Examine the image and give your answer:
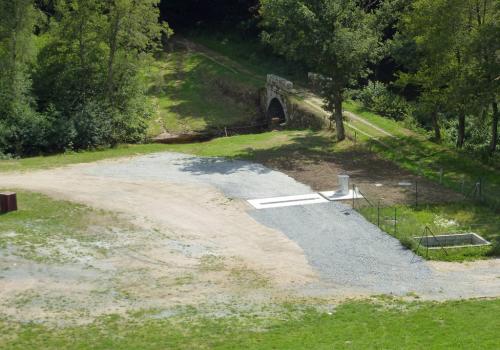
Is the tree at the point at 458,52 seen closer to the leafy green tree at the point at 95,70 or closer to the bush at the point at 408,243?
the bush at the point at 408,243

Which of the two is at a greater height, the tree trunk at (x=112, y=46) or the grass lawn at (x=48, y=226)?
the tree trunk at (x=112, y=46)

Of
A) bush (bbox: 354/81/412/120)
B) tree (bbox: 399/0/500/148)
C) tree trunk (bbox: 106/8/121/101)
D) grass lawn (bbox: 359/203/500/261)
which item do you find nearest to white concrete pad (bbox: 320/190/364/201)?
grass lawn (bbox: 359/203/500/261)

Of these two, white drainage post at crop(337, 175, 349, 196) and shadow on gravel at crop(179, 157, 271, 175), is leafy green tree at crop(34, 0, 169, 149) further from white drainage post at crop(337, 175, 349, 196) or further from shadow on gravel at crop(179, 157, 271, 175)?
white drainage post at crop(337, 175, 349, 196)

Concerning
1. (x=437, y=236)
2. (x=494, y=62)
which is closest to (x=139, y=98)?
(x=494, y=62)

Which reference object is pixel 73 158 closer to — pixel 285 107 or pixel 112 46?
pixel 112 46

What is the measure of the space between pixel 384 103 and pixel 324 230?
28979 mm

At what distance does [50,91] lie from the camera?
59375 mm

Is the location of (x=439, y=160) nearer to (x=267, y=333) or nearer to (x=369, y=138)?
(x=369, y=138)

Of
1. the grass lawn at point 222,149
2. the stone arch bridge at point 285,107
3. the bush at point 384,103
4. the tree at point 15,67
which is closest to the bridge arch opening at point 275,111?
the stone arch bridge at point 285,107

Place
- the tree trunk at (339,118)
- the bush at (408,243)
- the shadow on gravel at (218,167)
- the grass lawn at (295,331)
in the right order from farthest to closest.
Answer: the tree trunk at (339,118) < the shadow on gravel at (218,167) < the bush at (408,243) < the grass lawn at (295,331)

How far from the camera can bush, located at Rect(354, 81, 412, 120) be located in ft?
202

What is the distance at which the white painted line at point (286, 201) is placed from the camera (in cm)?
3961

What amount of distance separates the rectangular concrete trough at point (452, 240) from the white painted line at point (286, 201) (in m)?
7.86

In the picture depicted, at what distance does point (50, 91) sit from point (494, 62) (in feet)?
114
